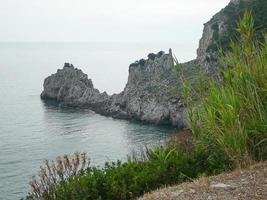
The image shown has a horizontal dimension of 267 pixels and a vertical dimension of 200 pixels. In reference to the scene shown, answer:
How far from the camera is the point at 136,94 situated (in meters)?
93.5

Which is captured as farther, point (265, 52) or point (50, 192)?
point (50, 192)

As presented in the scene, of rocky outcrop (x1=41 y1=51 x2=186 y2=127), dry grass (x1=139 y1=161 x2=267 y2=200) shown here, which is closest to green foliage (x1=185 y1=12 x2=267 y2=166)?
dry grass (x1=139 y1=161 x2=267 y2=200)

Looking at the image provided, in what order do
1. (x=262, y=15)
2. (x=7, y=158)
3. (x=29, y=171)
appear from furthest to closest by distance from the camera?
(x=262, y=15) < (x=7, y=158) < (x=29, y=171)

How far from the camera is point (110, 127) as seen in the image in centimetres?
7888

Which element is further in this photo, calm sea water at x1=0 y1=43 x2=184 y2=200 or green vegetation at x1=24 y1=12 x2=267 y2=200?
calm sea water at x1=0 y1=43 x2=184 y2=200

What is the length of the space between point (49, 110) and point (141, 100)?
20867 millimetres

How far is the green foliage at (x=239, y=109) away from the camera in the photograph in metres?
7.50

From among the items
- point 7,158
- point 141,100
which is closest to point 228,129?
point 7,158

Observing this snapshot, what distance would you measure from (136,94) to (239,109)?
280 ft

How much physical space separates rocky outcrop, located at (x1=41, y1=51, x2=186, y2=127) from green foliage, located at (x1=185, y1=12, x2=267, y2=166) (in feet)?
214

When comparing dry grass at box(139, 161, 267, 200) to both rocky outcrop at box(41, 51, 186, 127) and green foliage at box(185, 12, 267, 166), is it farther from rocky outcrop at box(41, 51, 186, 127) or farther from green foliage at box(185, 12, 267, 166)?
rocky outcrop at box(41, 51, 186, 127)

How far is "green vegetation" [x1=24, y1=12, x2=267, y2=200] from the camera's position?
7625mm

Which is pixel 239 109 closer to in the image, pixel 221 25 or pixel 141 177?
pixel 141 177

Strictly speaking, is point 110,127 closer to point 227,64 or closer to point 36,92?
point 36,92
